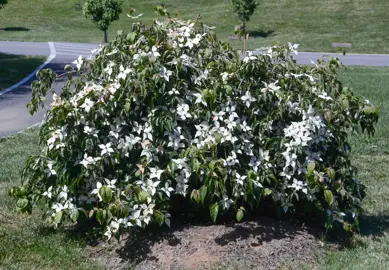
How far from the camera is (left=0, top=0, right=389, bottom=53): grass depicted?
32562 millimetres

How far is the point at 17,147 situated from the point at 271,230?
4859 millimetres

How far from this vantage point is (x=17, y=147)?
8875 millimetres

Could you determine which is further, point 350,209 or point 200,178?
point 350,209

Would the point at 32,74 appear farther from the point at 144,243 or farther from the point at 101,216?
the point at 101,216

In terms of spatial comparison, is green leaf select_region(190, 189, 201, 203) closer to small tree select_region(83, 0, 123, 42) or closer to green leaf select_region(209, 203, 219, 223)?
green leaf select_region(209, 203, 219, 223)

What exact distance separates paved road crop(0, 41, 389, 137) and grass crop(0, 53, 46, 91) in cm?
36

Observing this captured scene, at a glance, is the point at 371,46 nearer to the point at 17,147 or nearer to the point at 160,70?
the point at 17,147

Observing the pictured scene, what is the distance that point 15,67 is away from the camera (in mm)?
19016

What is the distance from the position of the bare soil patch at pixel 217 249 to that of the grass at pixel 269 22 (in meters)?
25.5

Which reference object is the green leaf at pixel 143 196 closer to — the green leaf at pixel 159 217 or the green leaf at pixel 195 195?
the green leaf at pixel 159 217

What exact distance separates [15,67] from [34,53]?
6295mm

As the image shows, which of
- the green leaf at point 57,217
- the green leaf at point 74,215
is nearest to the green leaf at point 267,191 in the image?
the green leaf at point 74,215

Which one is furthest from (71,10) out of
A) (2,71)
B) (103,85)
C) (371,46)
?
(103,85)

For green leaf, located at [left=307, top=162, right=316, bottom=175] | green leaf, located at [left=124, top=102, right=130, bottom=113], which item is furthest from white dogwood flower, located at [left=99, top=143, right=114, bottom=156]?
green leaf, located at [left=307, top=162, right=316, bottom=175]
